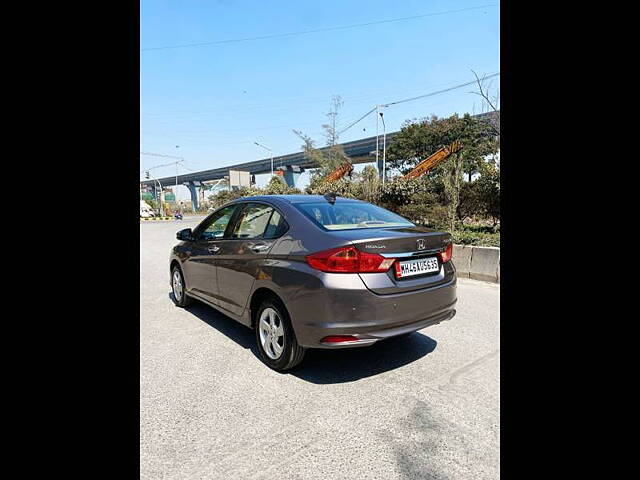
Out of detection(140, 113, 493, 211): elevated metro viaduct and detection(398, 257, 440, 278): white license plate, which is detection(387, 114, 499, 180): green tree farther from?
detection(398, 257, 440, 278): white license plate

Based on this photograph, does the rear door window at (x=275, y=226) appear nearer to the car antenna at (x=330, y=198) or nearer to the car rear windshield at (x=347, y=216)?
the car rear windshield at (x=347, y=216)

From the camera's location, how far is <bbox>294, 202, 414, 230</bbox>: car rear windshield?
3.42 meters

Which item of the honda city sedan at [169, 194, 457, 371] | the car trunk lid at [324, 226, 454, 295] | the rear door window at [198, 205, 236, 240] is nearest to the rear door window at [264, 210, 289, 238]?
the honda city sedan at [169, 194, 457, 371]

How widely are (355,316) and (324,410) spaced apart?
27.4 inches

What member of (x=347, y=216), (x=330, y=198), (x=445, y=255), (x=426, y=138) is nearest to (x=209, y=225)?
(x=330, y=198)

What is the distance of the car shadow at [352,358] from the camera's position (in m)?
3.25

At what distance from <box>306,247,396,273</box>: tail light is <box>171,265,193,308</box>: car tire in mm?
3045

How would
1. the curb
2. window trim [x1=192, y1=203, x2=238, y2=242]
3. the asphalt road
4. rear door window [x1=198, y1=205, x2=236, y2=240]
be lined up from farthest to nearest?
the curb, rear door window [x1=198, y1=205, x2=236, y2=240], window trim [x1=192, y1=203, x2=238, y2=242], the asphalt road

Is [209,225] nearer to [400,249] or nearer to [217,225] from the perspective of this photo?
[217,225]

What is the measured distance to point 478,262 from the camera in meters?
7.35

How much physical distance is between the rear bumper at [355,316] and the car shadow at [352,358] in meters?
0.45

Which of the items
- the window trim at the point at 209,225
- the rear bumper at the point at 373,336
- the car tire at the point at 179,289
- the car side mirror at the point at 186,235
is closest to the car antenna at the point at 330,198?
the window trim at the point at 209,225
